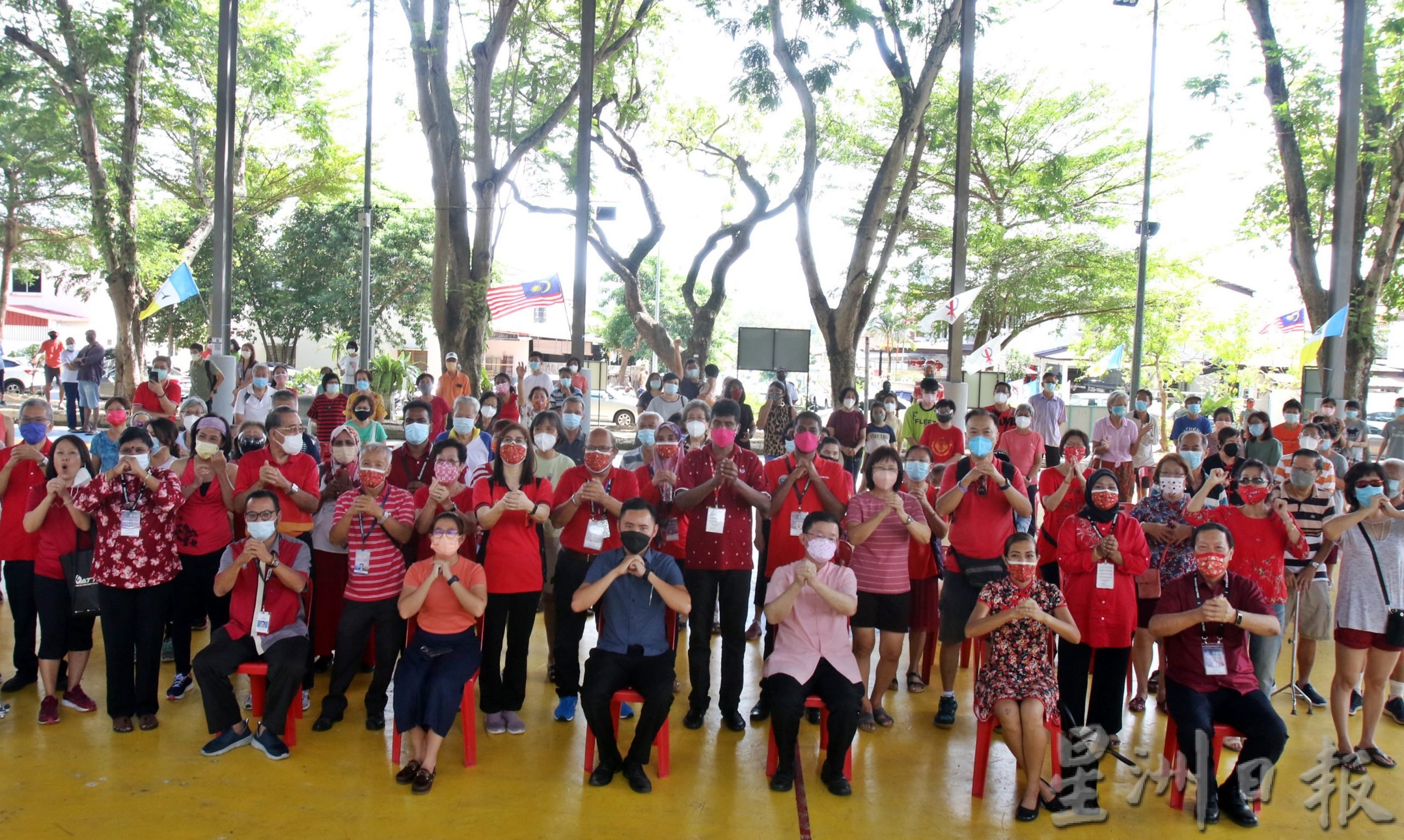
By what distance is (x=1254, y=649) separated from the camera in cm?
545

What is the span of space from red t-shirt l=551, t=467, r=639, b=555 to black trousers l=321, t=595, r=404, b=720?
1.04 m

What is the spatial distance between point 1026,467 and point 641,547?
13.7 ft

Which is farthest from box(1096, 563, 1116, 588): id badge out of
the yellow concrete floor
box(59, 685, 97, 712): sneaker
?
box(59, 685, 97, 712): sneaker

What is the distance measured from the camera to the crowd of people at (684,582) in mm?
4703

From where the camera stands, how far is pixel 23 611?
543cm

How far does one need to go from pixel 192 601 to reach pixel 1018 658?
475 cm

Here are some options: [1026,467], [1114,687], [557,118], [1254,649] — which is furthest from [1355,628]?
[557,118]

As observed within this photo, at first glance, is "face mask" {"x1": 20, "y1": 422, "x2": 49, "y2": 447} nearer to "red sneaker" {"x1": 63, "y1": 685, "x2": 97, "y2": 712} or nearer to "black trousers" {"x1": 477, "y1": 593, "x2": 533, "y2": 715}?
"red sneaker" {"x1": 63, "y1": 685, "x2": 97, "y2": 712}

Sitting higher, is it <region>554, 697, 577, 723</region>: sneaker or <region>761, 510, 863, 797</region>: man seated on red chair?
<region>761, 510, 863, 797</region>: man seated on red chair

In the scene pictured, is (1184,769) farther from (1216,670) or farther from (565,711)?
(565,711)

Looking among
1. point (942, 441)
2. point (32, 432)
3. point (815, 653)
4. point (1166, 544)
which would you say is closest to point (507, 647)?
point (815, 653)

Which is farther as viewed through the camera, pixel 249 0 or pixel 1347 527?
pixel 249 0

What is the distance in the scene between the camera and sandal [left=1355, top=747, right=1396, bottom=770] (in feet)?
16.7

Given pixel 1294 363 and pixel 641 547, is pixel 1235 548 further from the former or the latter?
pixel 1294 363
